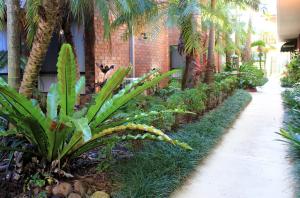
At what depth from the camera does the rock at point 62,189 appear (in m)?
3.69

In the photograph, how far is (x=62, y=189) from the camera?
146 inches

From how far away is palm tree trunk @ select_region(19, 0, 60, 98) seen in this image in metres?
4.25

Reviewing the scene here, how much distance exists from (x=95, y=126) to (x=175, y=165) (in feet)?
4.36

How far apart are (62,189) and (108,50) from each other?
797 centimetres

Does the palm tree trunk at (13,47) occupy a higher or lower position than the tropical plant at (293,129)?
higher

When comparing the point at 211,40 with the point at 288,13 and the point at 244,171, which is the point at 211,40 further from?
the point at 244,171

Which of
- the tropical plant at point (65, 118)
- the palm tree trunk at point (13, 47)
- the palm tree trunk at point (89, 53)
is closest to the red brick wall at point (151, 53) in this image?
the palm tree trunk at point (89, 53)

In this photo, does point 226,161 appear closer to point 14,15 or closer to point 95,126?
point 95,126

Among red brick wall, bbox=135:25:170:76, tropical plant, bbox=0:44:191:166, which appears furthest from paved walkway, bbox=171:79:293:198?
red brick wall, bbox=135:25:170:76

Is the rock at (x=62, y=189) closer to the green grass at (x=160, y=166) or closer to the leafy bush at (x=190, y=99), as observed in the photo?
the green grass at (x=160, y=166)

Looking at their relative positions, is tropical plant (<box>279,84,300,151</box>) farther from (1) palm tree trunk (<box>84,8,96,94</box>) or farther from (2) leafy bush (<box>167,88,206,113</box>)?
(1) palm tree trunk (<box>84,8,96,94</box>)

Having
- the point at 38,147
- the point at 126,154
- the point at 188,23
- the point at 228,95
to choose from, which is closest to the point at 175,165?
the point at 126,154

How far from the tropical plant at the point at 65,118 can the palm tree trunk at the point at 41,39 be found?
0.48 meters

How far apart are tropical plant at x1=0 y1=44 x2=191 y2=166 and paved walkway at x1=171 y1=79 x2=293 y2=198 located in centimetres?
95
